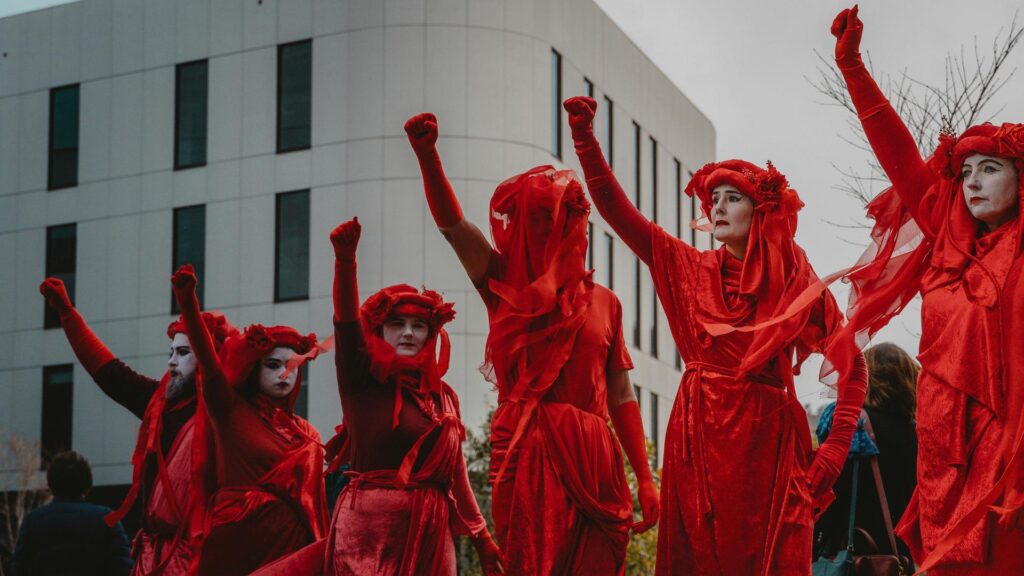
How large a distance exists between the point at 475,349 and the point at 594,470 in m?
19.7

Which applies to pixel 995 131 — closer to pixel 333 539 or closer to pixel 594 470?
pixel 594 470

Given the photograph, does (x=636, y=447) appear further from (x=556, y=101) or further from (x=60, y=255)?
(x=60, y=255)

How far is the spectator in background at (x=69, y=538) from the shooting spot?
9.86 m

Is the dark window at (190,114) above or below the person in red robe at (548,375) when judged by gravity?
above

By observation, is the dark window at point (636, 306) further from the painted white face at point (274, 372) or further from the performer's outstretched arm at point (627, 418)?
the performer's outstretched arm at point (627, 418)

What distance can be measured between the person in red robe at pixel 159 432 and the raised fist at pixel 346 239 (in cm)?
188

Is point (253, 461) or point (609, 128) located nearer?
point (253, 461)

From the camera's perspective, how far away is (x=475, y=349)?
86.3ft

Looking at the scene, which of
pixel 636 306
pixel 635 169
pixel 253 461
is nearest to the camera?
pixel 253 461

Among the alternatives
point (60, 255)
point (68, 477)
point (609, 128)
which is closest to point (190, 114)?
point (60, 255)

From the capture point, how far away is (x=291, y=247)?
28.0 m

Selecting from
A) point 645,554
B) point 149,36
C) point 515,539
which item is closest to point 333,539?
point 515,539

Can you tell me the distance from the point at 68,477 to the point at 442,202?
4563 millimetres

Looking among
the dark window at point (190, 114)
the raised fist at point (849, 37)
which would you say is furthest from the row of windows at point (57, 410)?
the raised fist at point (849, 37)
